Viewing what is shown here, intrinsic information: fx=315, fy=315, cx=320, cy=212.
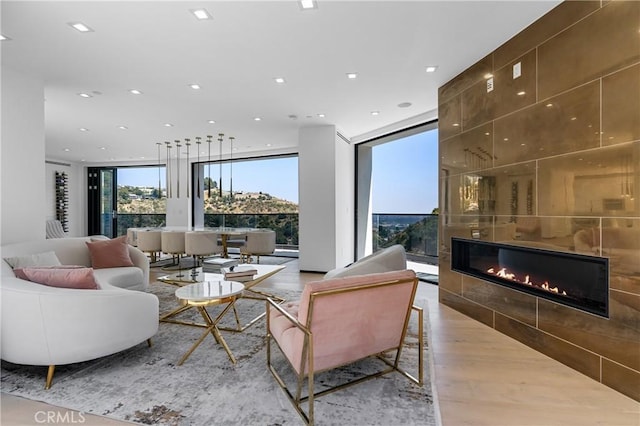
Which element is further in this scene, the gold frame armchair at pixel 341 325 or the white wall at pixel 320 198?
the white wall at pixel 320 198

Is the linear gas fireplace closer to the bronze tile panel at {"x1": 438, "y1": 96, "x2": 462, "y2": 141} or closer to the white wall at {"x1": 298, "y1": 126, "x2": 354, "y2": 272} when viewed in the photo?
the bronze tile panel at {"x1": 438, "y1": 96, "x2": 462, "y2": 141}

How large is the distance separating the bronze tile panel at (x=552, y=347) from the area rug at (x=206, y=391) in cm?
97

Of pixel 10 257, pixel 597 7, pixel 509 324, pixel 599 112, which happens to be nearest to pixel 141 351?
pixel 10 257

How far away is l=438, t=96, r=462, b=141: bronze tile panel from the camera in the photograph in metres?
3.81

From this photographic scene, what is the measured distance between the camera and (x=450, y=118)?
13.0ft

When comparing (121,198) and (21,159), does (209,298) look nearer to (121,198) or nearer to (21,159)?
(21,159)

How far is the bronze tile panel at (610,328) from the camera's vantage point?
2059 millimetres

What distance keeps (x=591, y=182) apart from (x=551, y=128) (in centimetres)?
58

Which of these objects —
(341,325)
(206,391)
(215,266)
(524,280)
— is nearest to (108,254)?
(215,266)

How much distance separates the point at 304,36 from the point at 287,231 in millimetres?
6193

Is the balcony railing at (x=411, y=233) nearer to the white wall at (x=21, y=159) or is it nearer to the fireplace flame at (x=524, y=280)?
the fireplace flame at (x=524, y=280)

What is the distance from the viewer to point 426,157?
5.93 m

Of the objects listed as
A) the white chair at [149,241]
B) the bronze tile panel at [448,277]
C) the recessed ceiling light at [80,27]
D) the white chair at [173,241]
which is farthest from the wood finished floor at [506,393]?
the white chair at [149,241]

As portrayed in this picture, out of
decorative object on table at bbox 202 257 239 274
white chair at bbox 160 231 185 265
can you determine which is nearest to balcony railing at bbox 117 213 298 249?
white chair at bbox 160 231 185 265
